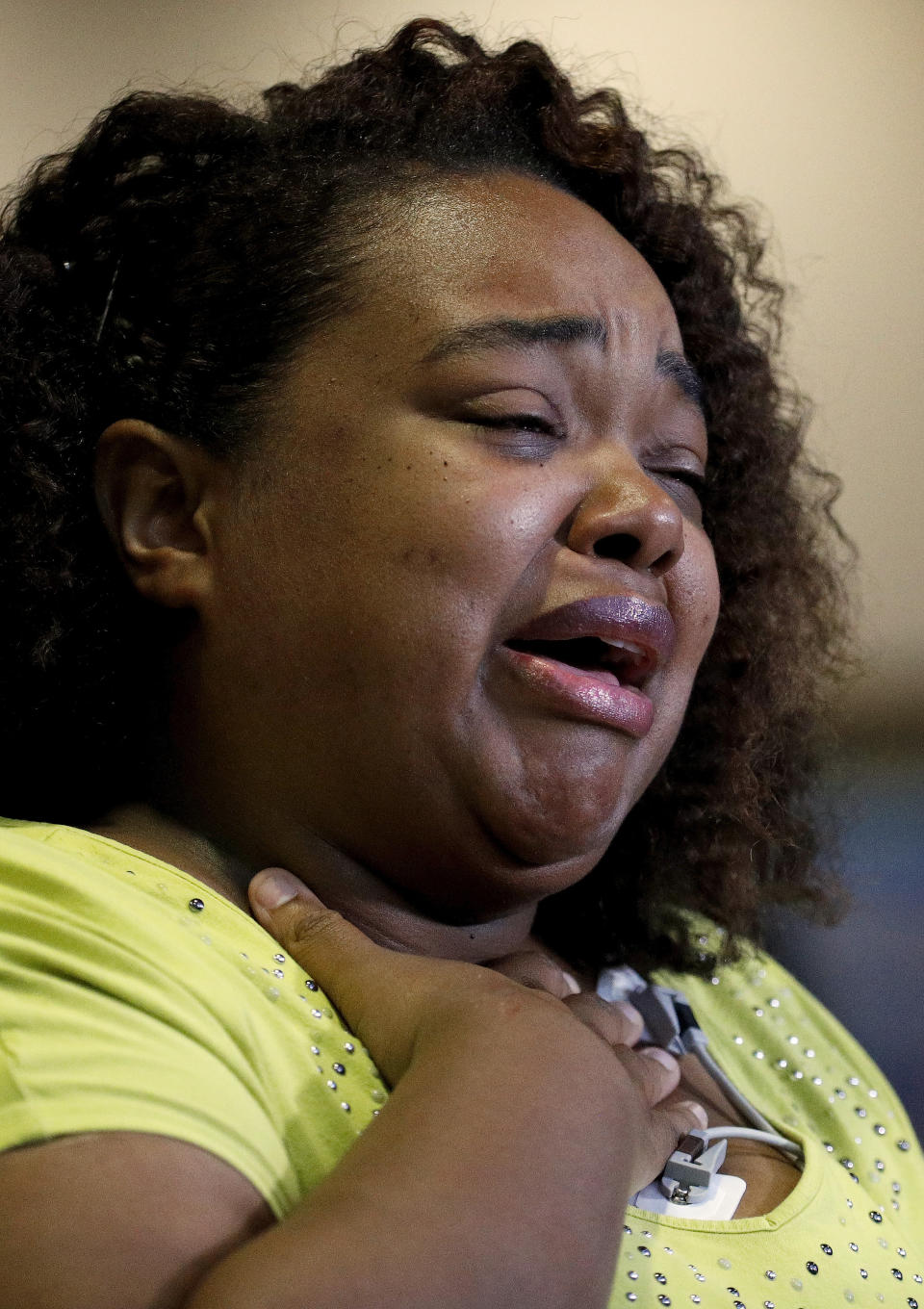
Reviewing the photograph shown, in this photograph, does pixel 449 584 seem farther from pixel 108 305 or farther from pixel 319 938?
pixel 108 305

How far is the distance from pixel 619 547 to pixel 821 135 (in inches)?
40.0

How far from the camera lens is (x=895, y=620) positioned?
5.80 feet

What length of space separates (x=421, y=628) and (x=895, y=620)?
3.45 feet

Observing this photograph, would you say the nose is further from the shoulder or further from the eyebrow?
the shoulder

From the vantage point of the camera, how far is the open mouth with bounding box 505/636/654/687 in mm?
956

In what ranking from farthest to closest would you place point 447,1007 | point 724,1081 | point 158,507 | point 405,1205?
point 724,1081
point 158,507
point 447,1007
point 405,1205

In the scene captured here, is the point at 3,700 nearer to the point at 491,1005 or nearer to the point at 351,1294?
the point at 491,1005

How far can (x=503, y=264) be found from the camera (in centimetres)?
98

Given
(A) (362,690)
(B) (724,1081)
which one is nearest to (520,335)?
(A) (362,690)

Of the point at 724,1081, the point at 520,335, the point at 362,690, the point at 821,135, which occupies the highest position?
the point at 821,135

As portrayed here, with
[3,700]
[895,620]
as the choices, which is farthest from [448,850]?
[895,620]

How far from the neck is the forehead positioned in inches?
14.7

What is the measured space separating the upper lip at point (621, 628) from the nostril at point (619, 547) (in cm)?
3

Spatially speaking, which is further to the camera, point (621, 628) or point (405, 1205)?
point (621, 628)
